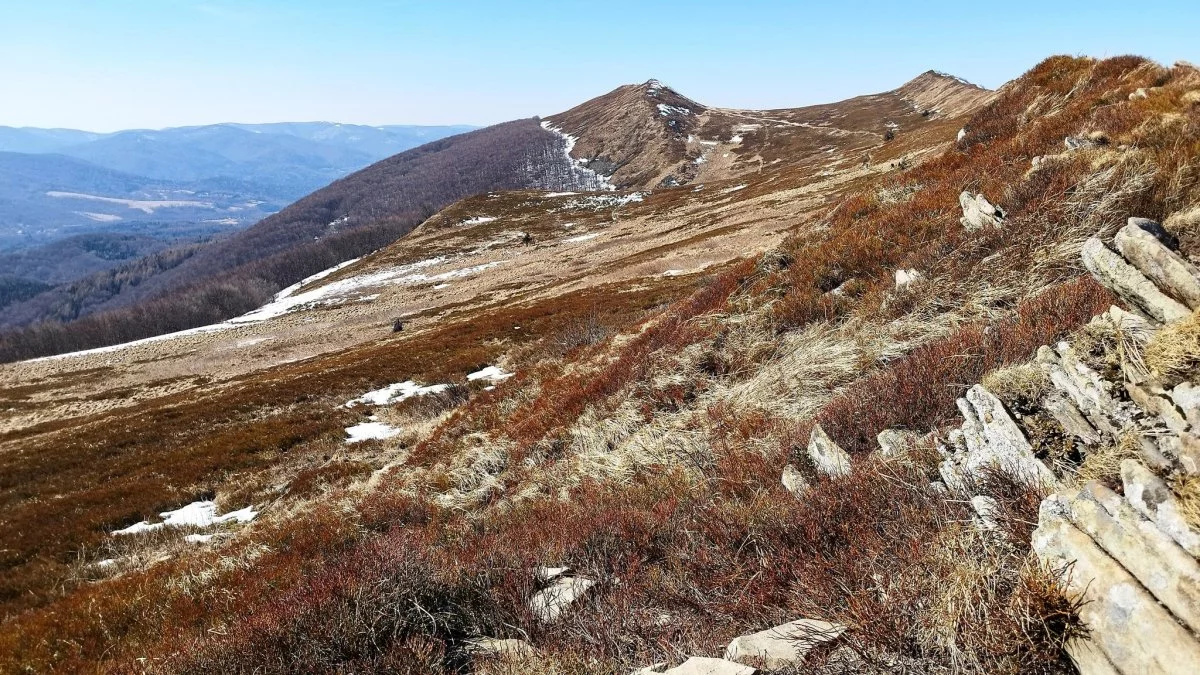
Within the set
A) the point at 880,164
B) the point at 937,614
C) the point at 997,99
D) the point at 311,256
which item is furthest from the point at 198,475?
the point at 311,256

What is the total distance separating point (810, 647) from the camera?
3.54m

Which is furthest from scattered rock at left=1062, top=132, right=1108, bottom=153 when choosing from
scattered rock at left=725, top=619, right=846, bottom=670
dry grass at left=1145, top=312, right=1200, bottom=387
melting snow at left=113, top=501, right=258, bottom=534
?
melting snow at left=113, top=501, right=258, bottom=534

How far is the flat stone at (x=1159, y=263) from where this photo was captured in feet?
13.3

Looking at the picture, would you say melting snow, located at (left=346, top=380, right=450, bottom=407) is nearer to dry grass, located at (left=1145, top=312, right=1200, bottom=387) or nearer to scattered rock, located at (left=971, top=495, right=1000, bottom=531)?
scattered rock, located at (left=971, top=495, right=1000, bottom=531)

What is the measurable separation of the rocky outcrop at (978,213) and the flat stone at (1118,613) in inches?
341

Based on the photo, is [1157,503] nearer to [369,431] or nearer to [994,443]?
[994,443]

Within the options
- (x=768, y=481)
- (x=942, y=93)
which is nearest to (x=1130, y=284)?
(x=768, y=481)

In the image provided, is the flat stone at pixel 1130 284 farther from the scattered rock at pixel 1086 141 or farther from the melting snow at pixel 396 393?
the melting snow at pixel 396 393

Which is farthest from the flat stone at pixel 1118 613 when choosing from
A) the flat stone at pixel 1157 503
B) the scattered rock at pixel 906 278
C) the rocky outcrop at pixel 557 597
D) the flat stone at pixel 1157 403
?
the scattered rock at pixel 906 278

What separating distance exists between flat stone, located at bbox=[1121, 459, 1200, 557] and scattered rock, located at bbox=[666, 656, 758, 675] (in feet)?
7.84

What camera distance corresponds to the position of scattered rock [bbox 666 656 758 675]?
11.4ft

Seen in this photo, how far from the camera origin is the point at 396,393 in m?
27.6

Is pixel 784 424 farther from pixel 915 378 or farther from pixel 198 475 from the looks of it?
pixel 198 475

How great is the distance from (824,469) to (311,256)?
217 m
